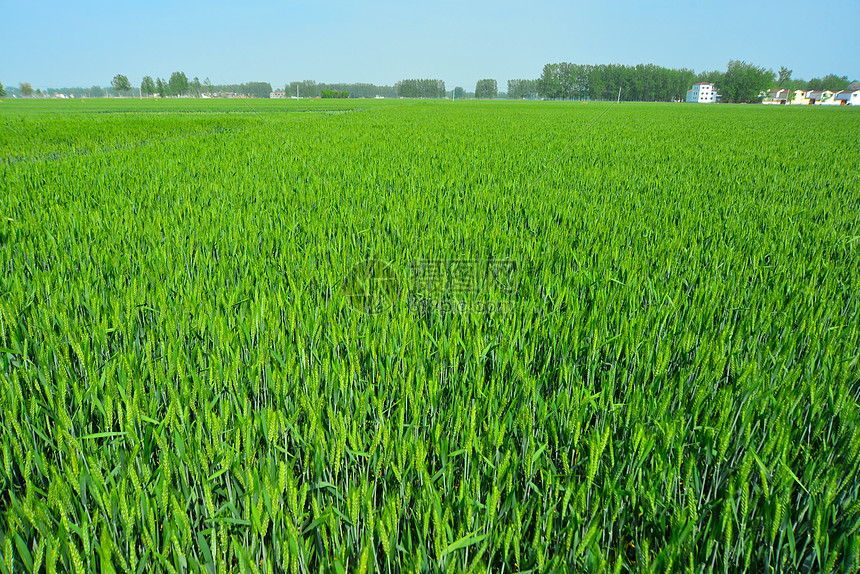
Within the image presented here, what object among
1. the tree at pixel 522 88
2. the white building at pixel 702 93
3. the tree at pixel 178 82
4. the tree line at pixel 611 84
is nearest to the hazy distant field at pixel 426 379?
the tree line at pixel 611 84

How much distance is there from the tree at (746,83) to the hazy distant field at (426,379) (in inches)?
3748

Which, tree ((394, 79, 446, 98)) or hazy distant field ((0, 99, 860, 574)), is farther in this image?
tree ((394, 79, 446, 98))

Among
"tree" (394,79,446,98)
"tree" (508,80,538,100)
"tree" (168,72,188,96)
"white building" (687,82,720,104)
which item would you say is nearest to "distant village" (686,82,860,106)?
Result: "white building" (687,82,720,104)

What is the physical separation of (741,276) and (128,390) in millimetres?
2843

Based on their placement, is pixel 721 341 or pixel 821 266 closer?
pixel 721 341

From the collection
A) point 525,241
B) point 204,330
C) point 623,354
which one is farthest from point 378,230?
point 623,354

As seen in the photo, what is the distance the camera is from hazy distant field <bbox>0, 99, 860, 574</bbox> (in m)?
0.98

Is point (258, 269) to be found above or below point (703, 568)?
above

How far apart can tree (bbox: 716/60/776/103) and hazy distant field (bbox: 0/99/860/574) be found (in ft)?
312

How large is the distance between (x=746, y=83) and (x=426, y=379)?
10023 centimetres

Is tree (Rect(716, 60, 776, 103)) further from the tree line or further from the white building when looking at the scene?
the white building

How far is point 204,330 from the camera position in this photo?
5.89ft

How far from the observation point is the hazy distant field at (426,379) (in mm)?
983

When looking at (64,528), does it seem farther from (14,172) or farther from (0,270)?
(14,172)
